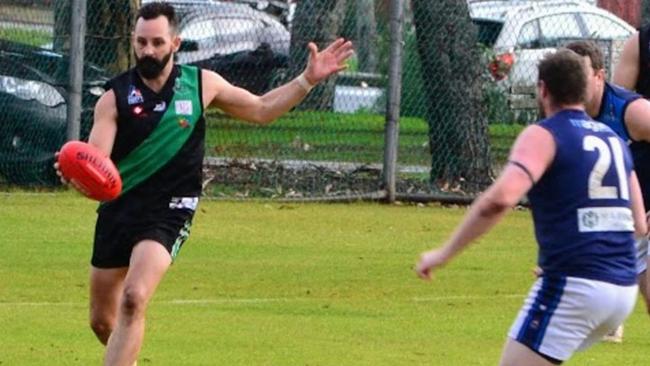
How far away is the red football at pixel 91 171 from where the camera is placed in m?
8.44

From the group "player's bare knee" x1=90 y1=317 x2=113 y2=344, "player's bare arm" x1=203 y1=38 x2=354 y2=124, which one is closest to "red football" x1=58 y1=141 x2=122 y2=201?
"player's bare knee" x1=90 y1=317 x2=113 y2=344

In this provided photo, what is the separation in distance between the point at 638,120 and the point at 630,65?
146cm

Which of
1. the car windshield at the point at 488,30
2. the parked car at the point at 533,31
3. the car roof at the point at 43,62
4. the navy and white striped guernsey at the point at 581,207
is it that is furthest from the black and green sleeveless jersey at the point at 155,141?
the car windshield at the point at 488,30

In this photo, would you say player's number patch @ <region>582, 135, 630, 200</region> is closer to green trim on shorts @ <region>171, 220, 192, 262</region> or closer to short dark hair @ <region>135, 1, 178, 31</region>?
green trim on shorts @ <region>171, 220, 192, 262</region>

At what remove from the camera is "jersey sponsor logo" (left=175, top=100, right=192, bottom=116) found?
9.00m

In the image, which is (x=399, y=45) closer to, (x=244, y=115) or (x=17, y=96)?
(x=17, y=96)

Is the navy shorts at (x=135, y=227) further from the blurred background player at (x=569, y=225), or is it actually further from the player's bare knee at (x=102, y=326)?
the blurred background player at (x=569, y=225)

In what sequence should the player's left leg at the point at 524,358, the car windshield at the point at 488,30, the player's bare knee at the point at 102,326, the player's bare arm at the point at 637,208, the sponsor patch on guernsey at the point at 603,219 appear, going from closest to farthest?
1. the player's left leg at the point at 524,358
2. the sponsor patch on guernsey at the point at 603,219
3. the player's bare arm at the point at 637,208
4. the player's bare knee at the point at 102,326
5. the car windshield at the point at 488,30

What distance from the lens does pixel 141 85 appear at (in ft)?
29.5

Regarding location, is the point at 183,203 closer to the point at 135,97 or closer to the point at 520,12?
the point at 135,97

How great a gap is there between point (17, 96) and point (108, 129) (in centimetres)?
901

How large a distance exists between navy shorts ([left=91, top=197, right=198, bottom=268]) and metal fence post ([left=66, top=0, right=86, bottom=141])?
8.29 metres

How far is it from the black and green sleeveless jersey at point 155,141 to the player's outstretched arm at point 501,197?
2487mm

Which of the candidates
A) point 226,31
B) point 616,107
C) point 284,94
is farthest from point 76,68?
point 616,107
